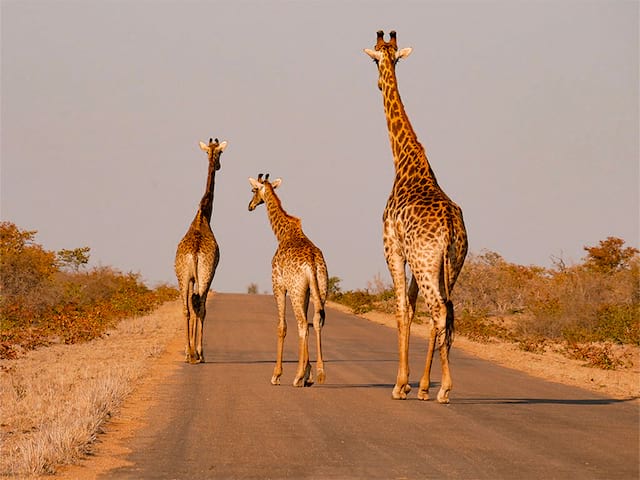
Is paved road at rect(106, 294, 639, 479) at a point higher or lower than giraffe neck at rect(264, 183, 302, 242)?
lower

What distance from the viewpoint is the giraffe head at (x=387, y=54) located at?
1518 cm

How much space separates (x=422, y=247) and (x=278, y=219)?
4.91 meters

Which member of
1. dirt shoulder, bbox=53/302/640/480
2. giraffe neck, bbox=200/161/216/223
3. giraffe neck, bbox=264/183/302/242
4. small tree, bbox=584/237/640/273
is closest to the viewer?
dirt shoulder, bbox=53/302/640/480

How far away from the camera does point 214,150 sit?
21.5m

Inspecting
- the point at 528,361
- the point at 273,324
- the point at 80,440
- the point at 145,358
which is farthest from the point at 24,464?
the point at 273,324

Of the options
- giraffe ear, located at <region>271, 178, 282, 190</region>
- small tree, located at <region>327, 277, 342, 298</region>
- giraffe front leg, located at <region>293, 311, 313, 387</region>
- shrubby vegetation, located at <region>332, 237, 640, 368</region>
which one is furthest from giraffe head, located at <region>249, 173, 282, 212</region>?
small tree, located at <region>327, 277, 342, 298</region>

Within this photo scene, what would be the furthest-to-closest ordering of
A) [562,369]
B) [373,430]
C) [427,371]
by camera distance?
[562,369]
[427,371]
[373,430]

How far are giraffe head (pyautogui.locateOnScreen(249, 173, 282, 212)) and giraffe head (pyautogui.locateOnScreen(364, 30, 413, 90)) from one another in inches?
135

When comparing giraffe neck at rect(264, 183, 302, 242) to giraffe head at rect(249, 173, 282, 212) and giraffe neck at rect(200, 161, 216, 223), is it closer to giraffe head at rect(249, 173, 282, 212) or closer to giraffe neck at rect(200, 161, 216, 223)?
giraffe head at rect(249, 173, 282, 212)

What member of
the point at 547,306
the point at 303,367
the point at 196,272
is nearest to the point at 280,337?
the point at 303,367

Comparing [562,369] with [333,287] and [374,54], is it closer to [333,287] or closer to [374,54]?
[374,54]

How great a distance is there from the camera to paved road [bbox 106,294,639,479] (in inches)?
316

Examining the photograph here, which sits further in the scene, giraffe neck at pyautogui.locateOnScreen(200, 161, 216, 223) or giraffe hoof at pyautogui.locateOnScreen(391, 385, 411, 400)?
giraffe neck at pyautogui.locateOnScreen(200, 161, 216, 223)

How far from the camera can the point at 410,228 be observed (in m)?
12.5
